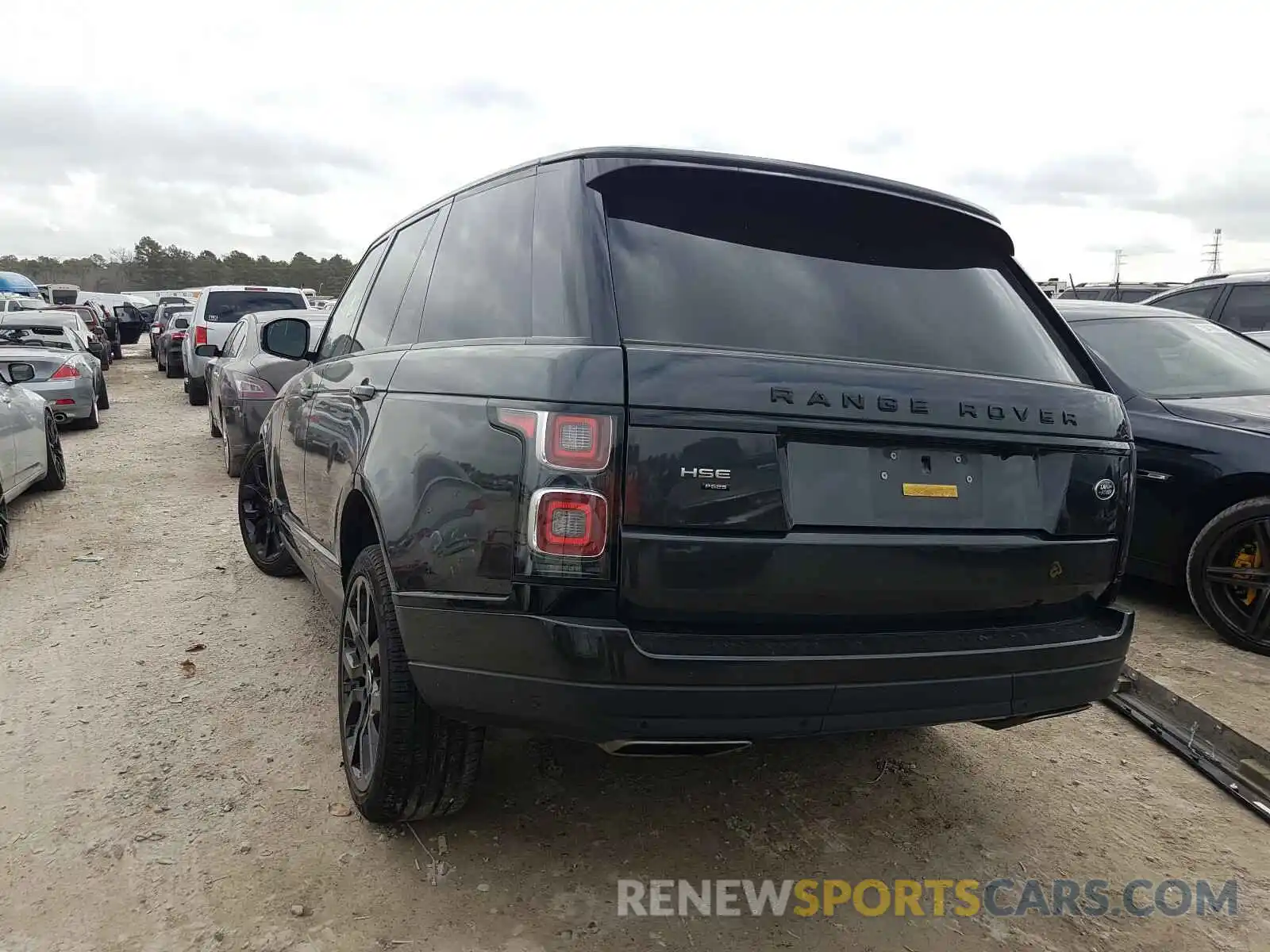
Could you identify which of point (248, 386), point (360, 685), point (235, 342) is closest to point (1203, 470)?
point (360, 685)

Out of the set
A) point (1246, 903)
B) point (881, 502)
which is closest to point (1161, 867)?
point (1246, 903)

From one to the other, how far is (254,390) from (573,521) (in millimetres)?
6543

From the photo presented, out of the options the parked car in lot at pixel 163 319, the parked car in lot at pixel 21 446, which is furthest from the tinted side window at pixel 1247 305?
the parked car in lot at pixel 163 319

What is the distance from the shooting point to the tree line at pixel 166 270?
70750mm

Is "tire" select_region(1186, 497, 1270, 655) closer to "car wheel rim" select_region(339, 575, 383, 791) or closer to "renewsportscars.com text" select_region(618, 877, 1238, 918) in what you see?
"renewsportscars.com text" select_region(618, 877, 1238, 918)

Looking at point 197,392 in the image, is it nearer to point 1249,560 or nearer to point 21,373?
point 21,373

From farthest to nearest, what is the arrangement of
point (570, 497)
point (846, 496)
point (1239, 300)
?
point (1239, 300) → point (846, 496) → point (570, 497)

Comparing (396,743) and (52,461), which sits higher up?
(396,743)

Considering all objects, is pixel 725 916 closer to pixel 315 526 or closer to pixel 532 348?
pixel 532 348

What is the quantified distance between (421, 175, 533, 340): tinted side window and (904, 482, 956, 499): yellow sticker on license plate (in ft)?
3.37

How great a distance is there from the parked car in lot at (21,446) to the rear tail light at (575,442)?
16.8 feet

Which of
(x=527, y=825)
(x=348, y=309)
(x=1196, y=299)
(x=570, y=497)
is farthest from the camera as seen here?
(x=1196, y=299)

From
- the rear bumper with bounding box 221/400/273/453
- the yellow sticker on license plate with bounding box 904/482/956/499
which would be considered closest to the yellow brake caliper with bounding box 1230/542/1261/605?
the yellow sticker on license plate with bounding box 904/482/956/499

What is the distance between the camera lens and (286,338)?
14.4ft
